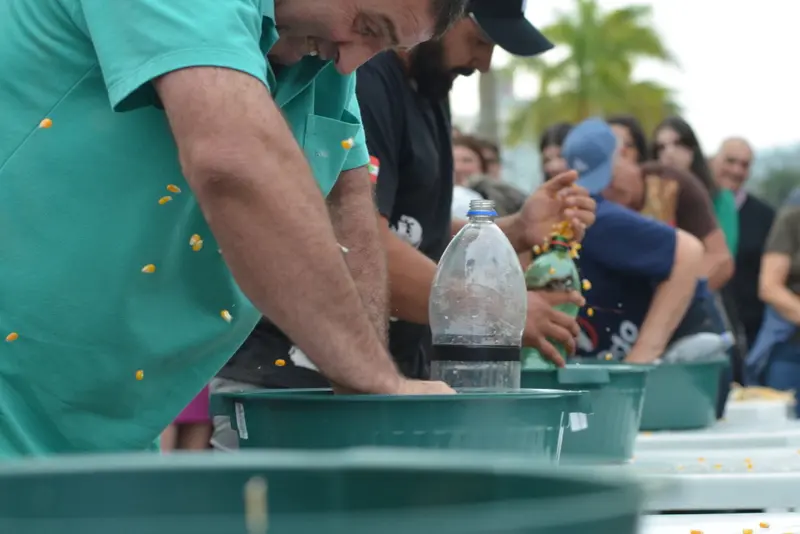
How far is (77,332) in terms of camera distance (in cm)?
161

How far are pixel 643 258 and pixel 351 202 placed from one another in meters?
1.88

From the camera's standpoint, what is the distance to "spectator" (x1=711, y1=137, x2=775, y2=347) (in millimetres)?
7336

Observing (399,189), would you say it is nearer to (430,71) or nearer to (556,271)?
(430,71)

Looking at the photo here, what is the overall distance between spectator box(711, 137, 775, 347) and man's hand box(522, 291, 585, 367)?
5.17 m

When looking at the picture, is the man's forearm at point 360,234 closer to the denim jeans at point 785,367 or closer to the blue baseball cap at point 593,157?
the blue baseball cap at point 593,157

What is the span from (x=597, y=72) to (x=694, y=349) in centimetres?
2893

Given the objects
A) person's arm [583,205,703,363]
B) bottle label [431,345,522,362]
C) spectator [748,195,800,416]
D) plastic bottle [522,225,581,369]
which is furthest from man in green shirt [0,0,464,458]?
spectator [748,195,800,416]

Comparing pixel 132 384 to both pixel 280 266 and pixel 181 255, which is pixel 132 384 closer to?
pixel 181 255

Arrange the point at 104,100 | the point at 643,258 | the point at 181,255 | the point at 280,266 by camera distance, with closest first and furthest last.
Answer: the point at 280,266 < the point at 104,100 < the point at 181,255 < the point at 643,258

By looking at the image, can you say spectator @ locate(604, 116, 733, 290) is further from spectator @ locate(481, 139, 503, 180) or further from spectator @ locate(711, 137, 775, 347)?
spectator @ locate(711, 137, 775, 347)

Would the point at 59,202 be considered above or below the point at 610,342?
above

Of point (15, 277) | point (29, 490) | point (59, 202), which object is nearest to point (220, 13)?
point (59, 202)

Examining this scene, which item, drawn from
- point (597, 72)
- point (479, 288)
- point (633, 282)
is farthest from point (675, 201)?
point (597, 72)

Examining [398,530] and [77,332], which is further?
[77,332]
